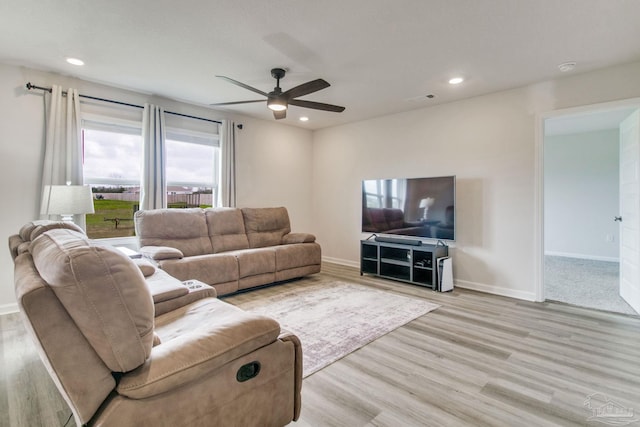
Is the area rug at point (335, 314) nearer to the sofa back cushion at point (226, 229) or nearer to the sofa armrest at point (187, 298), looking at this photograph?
the sofa armrest at point (187, 298)

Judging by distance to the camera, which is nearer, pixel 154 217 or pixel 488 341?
pixel 488 341

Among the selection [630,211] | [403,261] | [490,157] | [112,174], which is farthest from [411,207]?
[112,174]

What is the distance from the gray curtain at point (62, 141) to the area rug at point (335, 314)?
8.34 ft

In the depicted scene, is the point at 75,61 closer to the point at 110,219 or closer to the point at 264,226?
the point at 110,219

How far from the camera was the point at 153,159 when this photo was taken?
4.24 m

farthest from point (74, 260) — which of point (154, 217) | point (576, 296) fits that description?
point (576, 296)

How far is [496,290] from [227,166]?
13.8 ft

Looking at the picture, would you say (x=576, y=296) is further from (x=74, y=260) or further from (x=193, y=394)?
(x=74, y=260)

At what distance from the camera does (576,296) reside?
153 inches

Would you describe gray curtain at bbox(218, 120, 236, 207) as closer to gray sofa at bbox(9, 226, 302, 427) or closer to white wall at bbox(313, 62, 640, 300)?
white wall at bbox(313, 62, 640, 300)

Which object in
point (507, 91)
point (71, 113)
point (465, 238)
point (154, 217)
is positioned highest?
point (507, 91)

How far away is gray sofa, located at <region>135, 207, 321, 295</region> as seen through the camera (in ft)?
A: 11.9

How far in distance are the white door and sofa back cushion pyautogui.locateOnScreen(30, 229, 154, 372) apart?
14.4 feet

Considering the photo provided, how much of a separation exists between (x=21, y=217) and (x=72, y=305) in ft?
11.5
